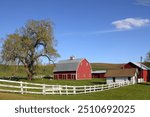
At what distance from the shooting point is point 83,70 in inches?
3989

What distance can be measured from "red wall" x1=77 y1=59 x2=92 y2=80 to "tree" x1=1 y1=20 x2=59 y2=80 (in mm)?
25063

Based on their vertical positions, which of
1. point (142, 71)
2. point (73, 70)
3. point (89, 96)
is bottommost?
point (89, 96)

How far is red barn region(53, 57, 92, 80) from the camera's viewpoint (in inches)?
3888

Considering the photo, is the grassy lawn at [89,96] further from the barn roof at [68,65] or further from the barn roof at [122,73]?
the barn roof at [68,65]

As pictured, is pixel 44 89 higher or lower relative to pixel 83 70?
lower

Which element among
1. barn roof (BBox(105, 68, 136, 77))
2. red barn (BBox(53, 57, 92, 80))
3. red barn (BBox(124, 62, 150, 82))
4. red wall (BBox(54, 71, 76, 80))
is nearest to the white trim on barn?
barn roof (BBox(105, 68, 136, 77))

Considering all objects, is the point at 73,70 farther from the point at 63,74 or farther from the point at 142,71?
the point at 142,71

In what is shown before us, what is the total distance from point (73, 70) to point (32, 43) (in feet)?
90.7

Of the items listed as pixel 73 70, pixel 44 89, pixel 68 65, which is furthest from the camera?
pixel 68 65

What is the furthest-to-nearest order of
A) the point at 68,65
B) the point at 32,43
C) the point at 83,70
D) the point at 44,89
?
the point at 68,65 → the point at 83,70 → the point at 32,43 → the point at 44,89

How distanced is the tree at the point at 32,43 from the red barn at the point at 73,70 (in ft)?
80.6

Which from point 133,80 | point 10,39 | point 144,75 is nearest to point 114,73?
point 133,80

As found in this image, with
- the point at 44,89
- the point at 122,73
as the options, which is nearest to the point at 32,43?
the point at 122,73

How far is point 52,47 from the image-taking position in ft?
244
